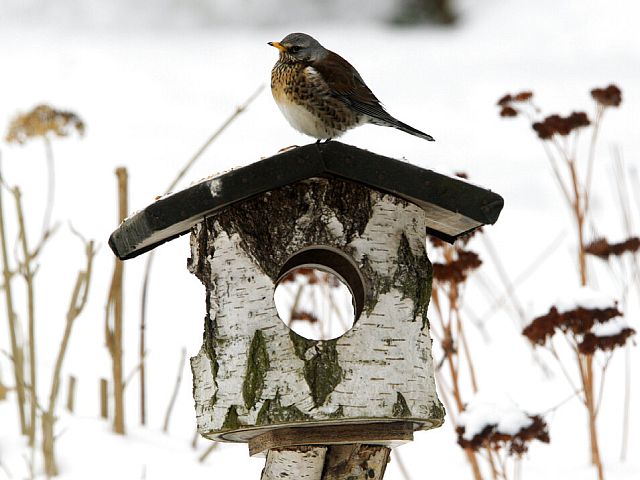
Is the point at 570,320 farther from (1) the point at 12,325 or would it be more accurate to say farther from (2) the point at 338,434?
(1) the point at 12,325

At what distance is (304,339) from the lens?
2.48 m

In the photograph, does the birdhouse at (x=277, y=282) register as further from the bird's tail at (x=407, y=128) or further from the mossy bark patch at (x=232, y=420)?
the bird's tail at (x=407, y=128)

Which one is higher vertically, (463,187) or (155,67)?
(155,67)

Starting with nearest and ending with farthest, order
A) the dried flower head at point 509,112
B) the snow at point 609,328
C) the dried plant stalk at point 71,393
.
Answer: the snow at point 609,328, the dried flower head at point 509,112, the dried plant stalk at point 71,393

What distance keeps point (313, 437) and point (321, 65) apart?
3.44 feet

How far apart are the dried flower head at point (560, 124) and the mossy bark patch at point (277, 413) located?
1814 mm

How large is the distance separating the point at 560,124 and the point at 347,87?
1.29 m

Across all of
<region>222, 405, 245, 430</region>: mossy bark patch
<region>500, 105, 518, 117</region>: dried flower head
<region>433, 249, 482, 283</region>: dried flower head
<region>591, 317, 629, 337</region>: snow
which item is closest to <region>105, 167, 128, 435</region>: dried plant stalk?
<region>433, 249, 482, 283</region>: dried flower head

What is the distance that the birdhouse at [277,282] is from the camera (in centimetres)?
247

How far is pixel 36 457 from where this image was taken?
14.5ft

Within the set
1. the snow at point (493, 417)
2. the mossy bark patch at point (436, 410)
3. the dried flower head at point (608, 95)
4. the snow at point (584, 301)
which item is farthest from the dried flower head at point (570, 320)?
the dried flower head at point (608, 95)

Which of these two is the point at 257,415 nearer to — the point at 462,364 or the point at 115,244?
the point at 115,244

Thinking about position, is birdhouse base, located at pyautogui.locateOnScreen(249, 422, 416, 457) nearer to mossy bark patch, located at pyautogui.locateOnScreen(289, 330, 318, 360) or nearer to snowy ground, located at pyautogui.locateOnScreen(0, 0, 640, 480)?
mossy bark patch, located at pyautogui.locateOnScreen(289, 330, 318, 360)

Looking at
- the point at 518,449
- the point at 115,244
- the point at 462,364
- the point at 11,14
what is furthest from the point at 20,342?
the point at 11,14
